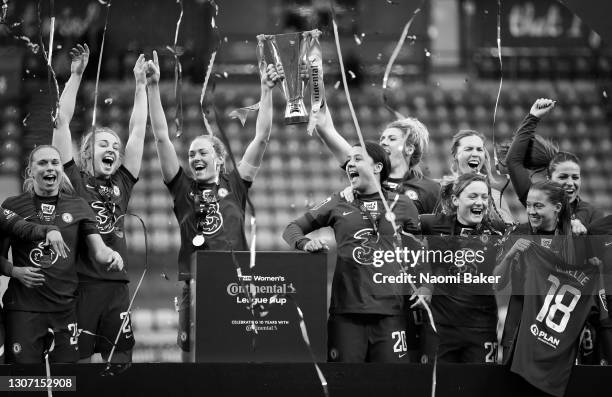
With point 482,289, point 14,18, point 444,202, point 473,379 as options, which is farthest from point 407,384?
point 14,18

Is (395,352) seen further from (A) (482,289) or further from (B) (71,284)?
(B) (71,284)

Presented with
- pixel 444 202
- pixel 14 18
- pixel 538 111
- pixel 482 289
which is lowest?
pixel 482 289

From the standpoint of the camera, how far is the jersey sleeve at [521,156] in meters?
4.61

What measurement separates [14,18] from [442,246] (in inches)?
269

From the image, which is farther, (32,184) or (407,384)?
(32,184)

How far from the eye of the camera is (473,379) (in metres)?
4.07

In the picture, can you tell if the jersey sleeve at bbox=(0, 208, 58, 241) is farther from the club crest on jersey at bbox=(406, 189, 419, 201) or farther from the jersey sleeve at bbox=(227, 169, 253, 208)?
the club crest on jersey at bbox=(406, 189, 419, 201)

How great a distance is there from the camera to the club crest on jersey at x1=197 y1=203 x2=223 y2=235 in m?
4.61

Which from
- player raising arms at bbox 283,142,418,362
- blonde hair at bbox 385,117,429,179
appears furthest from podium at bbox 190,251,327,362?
blonde hair at bbox 385,117,429,179

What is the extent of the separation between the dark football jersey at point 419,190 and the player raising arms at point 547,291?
0.67 m

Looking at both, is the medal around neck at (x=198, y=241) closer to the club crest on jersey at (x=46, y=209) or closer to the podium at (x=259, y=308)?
the podium at (x=259, y=308)

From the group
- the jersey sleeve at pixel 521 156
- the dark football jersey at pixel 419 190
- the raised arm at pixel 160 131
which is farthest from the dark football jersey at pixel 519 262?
the raised arm at pixel 160 131

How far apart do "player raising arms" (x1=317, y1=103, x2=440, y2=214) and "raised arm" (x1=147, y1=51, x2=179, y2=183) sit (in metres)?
0.66

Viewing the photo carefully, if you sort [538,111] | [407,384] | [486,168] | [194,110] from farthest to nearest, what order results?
[194,110] < [486,168] < [538,111] < [407,384]
